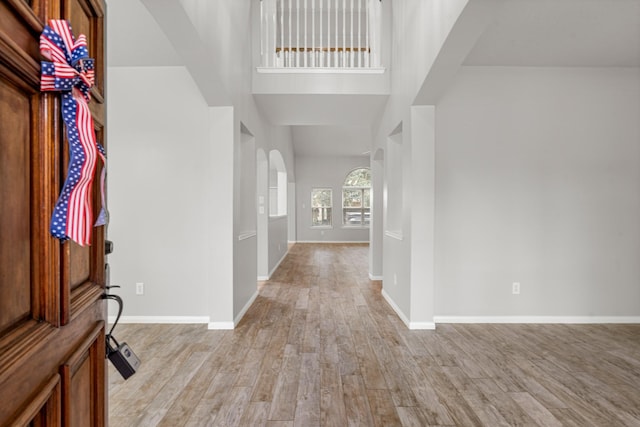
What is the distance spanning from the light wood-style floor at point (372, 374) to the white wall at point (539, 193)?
0.34 m

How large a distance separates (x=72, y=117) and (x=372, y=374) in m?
2.41

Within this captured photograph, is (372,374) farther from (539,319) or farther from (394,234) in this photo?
(539,319)

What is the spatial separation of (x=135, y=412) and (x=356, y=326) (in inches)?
81.7

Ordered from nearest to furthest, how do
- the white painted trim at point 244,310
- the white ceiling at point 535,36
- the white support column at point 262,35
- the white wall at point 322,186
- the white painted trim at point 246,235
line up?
the white ceiling at point 535,36, the white painted trim at point 244,310, the white painted trim at point 246,235, the white support column at point 262,35, the white wall at point 322,186

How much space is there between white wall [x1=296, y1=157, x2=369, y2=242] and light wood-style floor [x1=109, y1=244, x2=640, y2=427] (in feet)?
25.0

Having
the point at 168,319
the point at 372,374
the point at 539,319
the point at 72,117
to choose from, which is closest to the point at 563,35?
the point at 539,319

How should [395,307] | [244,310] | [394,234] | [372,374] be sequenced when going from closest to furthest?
[372,374] → [244,310] → [395,307] → [394,234]

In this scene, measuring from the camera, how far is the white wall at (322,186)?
456 inches

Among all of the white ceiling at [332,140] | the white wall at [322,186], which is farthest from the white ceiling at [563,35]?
the white wall at [322,186]

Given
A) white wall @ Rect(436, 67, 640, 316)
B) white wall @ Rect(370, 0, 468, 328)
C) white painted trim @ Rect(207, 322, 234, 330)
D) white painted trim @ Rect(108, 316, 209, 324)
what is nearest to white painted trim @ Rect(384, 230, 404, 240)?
white wall @ Rect(370, 0, 468, 328)

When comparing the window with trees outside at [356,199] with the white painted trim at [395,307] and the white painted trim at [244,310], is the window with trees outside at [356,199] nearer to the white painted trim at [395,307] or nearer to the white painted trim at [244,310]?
the white painted trim at [395,307]

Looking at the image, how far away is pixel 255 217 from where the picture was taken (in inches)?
191

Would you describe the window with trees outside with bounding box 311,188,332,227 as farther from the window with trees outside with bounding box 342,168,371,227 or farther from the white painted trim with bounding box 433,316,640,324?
the white painted trim with bounding box 433,316,640,324

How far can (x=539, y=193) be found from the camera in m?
3.71
